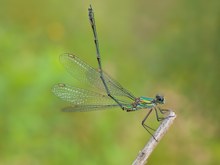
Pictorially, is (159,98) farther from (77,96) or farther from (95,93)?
(77,96)

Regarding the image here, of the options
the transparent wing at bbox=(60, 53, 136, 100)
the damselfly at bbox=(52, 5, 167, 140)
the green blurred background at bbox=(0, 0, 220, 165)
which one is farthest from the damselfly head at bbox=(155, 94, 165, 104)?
the green blurred background at bbox=(0, 0, 220, 165)

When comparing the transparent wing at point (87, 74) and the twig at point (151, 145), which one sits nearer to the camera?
the twig at point (151, 145)

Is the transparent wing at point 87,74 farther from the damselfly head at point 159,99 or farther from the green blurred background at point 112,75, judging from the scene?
the green blurred background at point 112,75

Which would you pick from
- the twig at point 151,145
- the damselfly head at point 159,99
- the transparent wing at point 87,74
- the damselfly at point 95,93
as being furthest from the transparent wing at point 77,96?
the twig at point 151,145

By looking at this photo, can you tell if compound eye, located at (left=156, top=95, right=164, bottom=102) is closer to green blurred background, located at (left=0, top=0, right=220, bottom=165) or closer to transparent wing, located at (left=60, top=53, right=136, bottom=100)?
transparent wing, located at (left=60, top=53, right=136, bottom=100)

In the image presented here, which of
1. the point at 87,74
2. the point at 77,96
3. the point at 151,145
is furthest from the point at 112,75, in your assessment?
the point at 151,145

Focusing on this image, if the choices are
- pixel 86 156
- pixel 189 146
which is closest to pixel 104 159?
pixel 86 156

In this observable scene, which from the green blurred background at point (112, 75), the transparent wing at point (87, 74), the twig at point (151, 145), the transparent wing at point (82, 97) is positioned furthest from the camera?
the green blurred background at point (112, 75)

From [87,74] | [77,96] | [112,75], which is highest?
[112,75]
